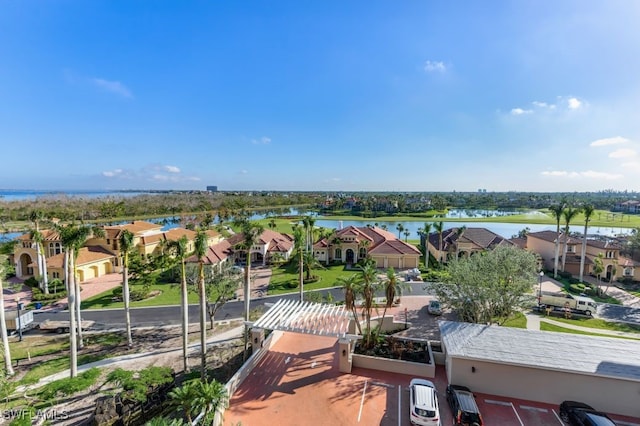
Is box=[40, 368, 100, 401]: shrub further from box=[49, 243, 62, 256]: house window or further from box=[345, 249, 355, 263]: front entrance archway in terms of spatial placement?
box=[49, 243, 62, 256]: house window

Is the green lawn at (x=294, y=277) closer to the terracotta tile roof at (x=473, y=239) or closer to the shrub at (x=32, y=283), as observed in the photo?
the terracotta tile roof at (x=473, y=239)

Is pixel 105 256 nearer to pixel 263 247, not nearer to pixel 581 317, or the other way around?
pixel 263 247

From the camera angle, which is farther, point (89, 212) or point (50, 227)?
point (89, 212)

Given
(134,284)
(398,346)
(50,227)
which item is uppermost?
(50,227)

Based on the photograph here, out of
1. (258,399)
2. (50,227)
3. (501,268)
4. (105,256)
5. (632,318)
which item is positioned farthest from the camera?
(50,227)

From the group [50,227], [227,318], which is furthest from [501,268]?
[50,227]

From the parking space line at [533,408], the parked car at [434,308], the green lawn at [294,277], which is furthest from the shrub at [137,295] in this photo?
the parking space line at [533,408]
